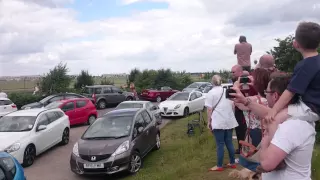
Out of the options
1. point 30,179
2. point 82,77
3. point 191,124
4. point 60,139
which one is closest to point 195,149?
point 191,124

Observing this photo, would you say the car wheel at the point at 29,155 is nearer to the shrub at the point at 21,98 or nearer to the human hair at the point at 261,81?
the human hair at the point at 261,81

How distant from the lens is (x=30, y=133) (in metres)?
10.7

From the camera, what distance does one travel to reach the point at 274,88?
2.71m

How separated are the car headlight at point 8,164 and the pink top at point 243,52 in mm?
5208

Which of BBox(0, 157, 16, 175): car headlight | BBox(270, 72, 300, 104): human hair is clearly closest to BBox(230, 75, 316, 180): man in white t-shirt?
BBox(270, 72, 300, 104): human hair

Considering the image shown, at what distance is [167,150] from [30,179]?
443 cm

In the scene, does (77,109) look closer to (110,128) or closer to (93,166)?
(110,128)

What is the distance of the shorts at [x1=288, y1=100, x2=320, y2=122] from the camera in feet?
7.98

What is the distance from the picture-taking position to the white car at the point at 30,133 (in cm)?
1003

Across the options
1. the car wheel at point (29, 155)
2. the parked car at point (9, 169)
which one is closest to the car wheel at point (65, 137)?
the car wheel at point (29, 155)

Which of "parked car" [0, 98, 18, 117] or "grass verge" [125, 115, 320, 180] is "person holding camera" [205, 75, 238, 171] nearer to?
"grass verge" [125, 115, 320, 180]

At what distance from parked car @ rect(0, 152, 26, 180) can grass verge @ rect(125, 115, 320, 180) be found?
275cm

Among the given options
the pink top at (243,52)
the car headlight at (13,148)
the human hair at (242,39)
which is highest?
the human hair at (242,39)

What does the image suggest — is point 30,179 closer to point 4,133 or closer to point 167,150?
point 4,133
